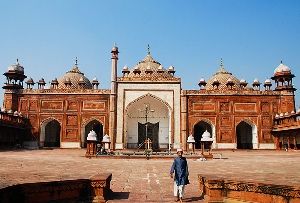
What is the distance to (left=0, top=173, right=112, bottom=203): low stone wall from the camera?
171 inches

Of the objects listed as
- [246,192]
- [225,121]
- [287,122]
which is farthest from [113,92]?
[246,192]

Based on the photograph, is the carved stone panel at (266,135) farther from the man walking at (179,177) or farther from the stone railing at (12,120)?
the man walking at (179,177)

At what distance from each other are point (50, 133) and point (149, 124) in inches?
372

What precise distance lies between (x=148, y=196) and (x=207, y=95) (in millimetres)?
22631

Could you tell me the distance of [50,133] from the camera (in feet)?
99.8

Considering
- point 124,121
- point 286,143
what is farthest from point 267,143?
point 124,121

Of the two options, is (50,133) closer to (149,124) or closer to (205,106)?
(149,124)

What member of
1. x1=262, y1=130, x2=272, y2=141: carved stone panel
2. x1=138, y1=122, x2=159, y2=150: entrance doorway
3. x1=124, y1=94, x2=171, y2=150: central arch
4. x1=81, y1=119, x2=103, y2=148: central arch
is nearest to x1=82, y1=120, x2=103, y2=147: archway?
x1=81, y1=119, x2=103, y2=148: central arch

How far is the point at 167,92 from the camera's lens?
27375 millimetres

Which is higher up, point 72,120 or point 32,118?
point 32,118

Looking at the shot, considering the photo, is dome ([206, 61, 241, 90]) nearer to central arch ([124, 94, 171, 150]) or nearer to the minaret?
central arch ([124, 94, 171, 150])

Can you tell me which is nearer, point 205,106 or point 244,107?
point 205,106

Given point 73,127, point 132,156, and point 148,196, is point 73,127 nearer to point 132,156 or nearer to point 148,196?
point 132,156

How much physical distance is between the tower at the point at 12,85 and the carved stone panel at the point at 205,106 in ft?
50.4
